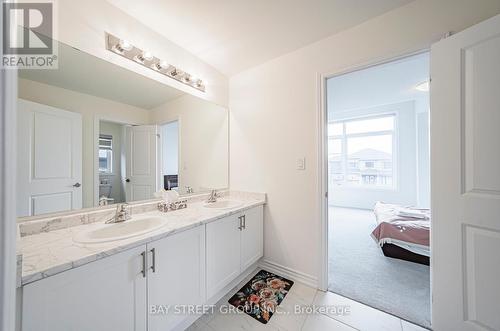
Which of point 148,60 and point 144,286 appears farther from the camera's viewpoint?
point 148,60

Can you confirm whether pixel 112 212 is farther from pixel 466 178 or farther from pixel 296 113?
pixel 466 178

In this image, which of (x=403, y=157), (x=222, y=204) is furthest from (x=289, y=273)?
(x=403, y=157)

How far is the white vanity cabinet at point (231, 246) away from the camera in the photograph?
148cm

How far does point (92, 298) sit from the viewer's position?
2.90 ft

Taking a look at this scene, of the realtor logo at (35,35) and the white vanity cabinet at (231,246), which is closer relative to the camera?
the realtor logo at (35,35)

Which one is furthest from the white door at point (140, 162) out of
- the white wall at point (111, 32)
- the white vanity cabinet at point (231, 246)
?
the white vanity cabinet at point (231, 246)

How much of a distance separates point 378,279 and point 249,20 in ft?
8.83

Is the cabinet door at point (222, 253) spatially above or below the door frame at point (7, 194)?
below

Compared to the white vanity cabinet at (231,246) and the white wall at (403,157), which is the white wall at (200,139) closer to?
the white vanity cabinet at (231,246)

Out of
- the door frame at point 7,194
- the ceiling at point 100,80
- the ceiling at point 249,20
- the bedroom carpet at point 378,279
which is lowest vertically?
the bedroom carpet at point 378,279

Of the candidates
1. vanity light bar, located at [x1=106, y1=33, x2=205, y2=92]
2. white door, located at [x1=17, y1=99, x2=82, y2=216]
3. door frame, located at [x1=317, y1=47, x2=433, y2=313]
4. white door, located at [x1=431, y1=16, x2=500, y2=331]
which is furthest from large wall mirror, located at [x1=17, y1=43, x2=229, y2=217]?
white door, located at [x1=431, y1=16, x2=500, y2=331]

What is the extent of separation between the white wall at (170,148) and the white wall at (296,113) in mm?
698

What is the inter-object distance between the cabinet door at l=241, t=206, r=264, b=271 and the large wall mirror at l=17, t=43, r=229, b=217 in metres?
0.71

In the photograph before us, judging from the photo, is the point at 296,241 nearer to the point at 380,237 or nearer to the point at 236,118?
the point at 380,237
